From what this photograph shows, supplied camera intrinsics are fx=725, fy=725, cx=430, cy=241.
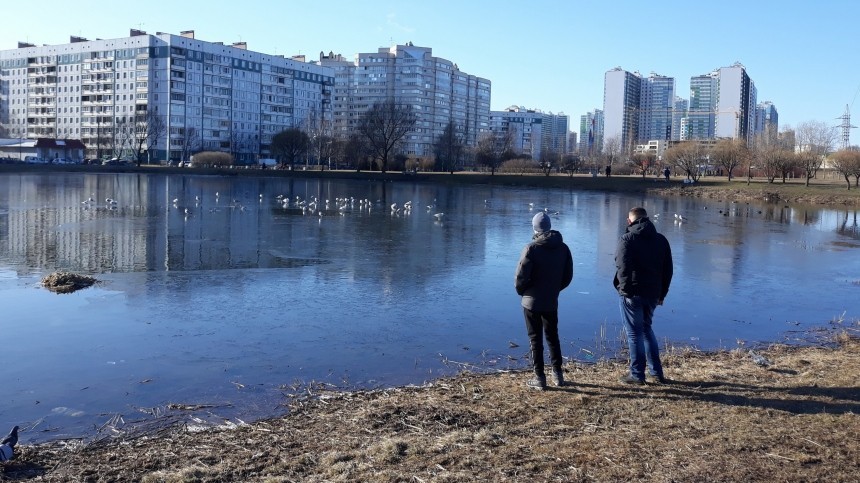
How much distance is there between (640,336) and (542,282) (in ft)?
4.69

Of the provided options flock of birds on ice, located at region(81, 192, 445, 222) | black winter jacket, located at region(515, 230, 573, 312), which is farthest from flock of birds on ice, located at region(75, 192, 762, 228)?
black winter jacket, located at region(515, 230, 573, 312)

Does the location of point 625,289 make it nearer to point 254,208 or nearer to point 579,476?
point 579,476

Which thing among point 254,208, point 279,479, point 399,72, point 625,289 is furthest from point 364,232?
point 399,72

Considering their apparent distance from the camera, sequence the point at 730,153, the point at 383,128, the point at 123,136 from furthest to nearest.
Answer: the point at 123,136
the point at 383,128
the point at 730,153

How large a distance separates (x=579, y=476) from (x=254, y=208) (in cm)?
3427

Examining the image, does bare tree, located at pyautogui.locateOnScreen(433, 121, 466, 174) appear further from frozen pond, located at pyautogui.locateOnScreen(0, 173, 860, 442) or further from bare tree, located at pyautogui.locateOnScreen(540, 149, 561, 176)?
frozen pond, located at pyautogui.locateOnScreen(0, 173, 860, 442)

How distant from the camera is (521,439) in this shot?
6617 millimetres

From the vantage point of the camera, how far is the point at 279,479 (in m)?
5.75

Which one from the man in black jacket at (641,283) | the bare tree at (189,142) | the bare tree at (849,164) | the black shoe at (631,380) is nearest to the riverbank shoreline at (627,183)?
the bare tree at (849,164)

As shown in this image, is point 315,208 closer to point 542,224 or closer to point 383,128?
point 542,224

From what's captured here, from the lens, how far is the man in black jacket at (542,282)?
832cm

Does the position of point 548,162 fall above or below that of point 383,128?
below

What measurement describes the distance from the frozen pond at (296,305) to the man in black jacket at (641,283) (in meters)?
1.98

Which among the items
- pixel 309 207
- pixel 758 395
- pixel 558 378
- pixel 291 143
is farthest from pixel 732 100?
pixel 558 378
